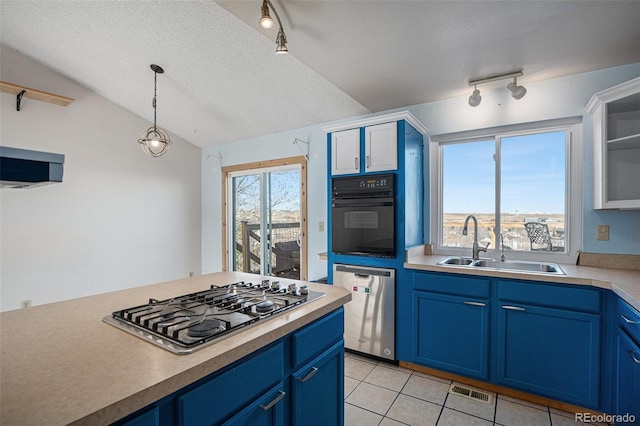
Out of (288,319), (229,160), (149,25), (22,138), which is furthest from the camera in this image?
(229,160)

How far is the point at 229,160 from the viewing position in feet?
15.9

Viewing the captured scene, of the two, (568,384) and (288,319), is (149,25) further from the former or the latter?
(568,384)

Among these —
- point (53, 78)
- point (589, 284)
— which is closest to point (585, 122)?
point (589, 284)

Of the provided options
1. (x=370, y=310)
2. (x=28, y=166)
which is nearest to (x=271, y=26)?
(x=28, y=166)

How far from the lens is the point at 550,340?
2.06 m

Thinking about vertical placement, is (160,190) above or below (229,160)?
below

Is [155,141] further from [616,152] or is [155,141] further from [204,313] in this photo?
[616,152]

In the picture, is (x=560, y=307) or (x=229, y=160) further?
(x=229, y=160)

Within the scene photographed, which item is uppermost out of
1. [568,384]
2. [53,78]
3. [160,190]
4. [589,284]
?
[53,78]

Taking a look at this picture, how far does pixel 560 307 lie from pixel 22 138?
524 centimetres

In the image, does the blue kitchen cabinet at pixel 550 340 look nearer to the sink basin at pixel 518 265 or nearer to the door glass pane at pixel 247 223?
the sink basin at pixel 518 265

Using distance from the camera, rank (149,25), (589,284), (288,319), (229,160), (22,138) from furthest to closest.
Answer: (229,160), (22,138), (149,25), (589,284), (288,319)

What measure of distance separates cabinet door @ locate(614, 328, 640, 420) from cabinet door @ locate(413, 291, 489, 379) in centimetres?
70

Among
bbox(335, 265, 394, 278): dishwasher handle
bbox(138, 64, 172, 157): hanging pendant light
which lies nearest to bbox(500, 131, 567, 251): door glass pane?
bbox(335, 265, 394, 278): dishwasher handle
